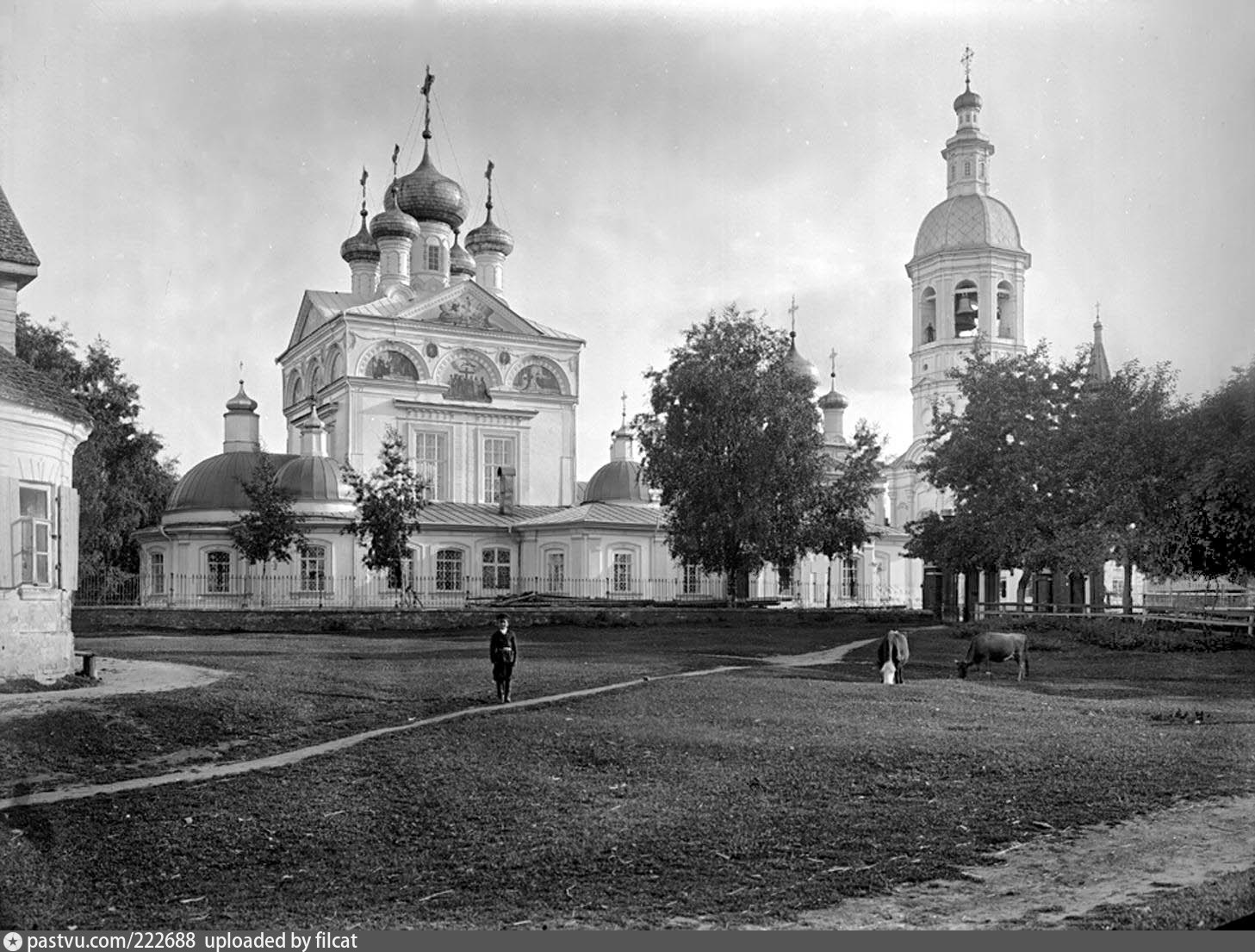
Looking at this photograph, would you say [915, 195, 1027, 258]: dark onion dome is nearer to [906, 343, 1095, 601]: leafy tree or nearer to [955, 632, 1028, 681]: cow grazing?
[955, 632, 1028, 681]: cow grazing

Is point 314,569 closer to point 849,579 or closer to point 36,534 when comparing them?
point 849,579

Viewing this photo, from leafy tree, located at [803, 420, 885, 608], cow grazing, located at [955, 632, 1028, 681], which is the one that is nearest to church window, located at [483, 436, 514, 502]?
leafy tree, located at [803, 420, 885, 608]

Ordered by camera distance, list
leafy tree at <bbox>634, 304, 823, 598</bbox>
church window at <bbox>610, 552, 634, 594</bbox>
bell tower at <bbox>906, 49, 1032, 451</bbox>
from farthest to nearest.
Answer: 1. church window at <bbox>610, 552, 634, 594</bbox>
2. leafy tree at <bbox>634, 304, 823, 598</bbox>
3. bell tower at <bbox>906, 49, 1032, 451</bbox>

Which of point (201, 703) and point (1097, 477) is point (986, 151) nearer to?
point (201, 703)

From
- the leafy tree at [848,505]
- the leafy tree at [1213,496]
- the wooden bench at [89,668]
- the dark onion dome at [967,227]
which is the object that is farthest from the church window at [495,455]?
the dark onion dome at [967,227]

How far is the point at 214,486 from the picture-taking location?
35.6 meters

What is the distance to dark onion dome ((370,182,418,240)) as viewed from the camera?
140ft

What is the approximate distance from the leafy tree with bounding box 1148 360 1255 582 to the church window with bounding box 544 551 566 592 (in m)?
19.8

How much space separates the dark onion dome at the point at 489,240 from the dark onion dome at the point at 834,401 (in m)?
12.8

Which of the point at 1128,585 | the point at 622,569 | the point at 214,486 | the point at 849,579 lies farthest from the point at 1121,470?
the point at 214,486

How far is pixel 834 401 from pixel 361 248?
17.8 metres

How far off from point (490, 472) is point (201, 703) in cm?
2194

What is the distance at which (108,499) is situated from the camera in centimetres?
2550

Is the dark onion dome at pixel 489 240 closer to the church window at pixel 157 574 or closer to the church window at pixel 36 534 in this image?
the church window at pixel 157 574
